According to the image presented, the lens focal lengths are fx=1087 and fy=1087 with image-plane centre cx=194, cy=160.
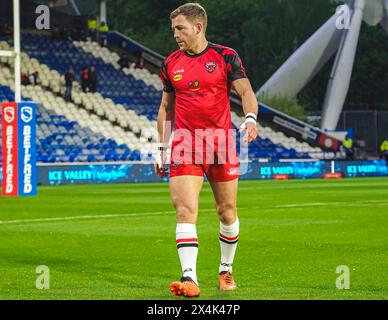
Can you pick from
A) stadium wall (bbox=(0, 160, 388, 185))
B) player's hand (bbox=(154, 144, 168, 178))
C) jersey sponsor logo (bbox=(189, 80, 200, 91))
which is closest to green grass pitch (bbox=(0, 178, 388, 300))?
player's hand (bbox=(154, 144, 168, 178))

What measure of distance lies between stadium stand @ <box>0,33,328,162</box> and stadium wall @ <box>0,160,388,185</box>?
1.43 m

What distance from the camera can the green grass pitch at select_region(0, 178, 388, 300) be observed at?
10453 millimetres

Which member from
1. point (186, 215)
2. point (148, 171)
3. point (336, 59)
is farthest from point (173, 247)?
point (336, 59)

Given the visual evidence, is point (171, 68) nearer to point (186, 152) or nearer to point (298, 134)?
point (186, 152)

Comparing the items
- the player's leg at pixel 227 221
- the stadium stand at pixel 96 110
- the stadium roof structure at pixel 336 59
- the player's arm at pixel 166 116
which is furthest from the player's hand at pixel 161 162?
the stadium roof structure at pixel 336 59

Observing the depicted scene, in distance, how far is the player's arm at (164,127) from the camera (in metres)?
10.5

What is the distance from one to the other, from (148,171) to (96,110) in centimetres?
753

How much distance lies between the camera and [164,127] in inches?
415

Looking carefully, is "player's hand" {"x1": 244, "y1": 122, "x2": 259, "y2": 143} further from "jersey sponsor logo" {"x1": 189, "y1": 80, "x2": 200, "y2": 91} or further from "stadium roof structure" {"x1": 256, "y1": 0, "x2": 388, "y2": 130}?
"stadium roof structure" {"x1": 256, "y1": 0, "x2": 388, "y2": 130}

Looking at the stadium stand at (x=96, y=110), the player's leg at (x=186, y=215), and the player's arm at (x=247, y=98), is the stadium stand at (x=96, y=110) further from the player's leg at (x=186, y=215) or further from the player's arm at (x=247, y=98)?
the player's leg at (x=186, y=215)

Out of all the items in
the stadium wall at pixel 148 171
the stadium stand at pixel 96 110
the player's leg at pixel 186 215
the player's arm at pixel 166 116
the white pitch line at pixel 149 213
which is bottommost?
the player's leg at pixel 186 215

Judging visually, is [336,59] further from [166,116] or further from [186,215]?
[186,215]

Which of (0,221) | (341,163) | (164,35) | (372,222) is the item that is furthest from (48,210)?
(164,35)

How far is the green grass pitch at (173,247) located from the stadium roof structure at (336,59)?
33996 millimetres
